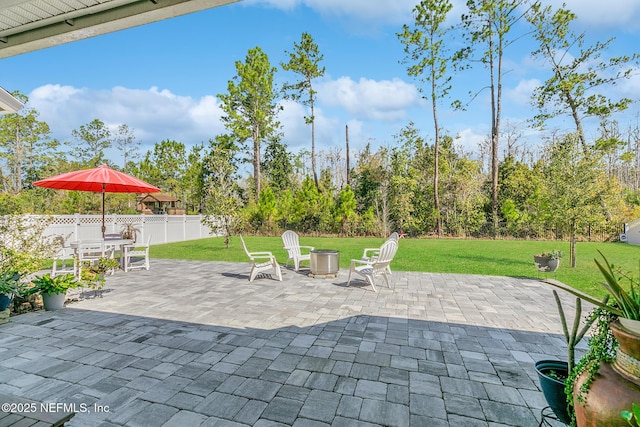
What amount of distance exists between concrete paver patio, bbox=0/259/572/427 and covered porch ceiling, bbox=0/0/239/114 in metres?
2.80

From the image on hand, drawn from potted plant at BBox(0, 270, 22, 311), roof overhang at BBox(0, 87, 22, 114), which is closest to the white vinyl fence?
potted plant at BBox(0, 270, 22, 311)

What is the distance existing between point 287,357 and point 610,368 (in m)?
2.39

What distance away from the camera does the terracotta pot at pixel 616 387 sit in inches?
45.1

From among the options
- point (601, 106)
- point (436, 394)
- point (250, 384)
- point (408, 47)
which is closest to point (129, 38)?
point (250, 384)

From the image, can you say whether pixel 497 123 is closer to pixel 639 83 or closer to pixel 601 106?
pixel 601 106

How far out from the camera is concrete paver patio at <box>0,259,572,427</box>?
2.15 m

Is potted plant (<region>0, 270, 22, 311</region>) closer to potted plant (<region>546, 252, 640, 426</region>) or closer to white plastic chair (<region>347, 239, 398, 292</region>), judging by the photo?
white plastic chair (<region>347, 239, 398, 292</region>)

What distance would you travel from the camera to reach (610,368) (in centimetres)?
126

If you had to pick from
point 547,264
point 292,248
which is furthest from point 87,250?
point 547,264

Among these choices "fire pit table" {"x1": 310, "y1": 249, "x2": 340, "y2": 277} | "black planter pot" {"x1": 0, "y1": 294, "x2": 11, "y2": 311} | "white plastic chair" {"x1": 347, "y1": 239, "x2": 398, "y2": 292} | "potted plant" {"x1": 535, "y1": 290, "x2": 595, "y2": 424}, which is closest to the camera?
"potted plant" {"x1": 535, "y1": 290, "x2": 595, "y2": 424}


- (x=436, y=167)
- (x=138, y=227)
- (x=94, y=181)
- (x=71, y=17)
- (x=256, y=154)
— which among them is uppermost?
(x=256, y=154)

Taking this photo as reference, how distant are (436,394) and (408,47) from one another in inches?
784

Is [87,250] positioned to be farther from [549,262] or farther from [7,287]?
[549,262]

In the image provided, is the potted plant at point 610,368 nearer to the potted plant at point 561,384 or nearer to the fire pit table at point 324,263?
the potted plant at point 561,384
